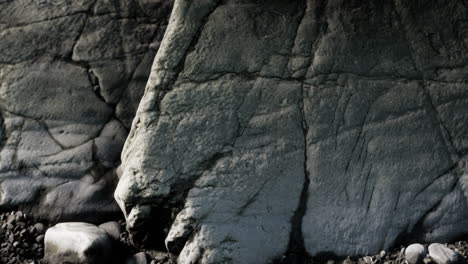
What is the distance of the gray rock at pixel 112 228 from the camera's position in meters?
2.99

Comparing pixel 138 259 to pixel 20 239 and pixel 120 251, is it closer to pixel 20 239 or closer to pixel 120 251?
pixel 120 251

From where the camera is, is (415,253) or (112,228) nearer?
(415,253)

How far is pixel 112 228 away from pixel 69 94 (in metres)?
0.74

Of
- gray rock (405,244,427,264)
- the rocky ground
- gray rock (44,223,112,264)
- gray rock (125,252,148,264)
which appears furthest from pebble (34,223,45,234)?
gray rock (405,244,427,264)

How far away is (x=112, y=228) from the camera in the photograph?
302 centimetres

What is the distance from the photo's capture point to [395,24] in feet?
9.76

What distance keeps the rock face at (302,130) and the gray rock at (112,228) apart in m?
0.24

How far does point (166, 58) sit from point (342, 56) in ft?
2.46

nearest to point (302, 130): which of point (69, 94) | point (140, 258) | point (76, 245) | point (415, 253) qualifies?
point (415, 253)

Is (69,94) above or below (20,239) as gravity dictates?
above

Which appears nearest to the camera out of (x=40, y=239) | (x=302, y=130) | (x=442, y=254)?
(x=442, y=254)

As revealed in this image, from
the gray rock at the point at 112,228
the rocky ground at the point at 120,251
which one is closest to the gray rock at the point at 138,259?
the rocky ground at the point at 120,251

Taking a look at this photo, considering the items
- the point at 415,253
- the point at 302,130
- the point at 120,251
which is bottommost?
the point at 120,251

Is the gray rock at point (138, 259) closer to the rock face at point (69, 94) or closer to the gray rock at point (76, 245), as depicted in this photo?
the gray rock at point (76, 245)
